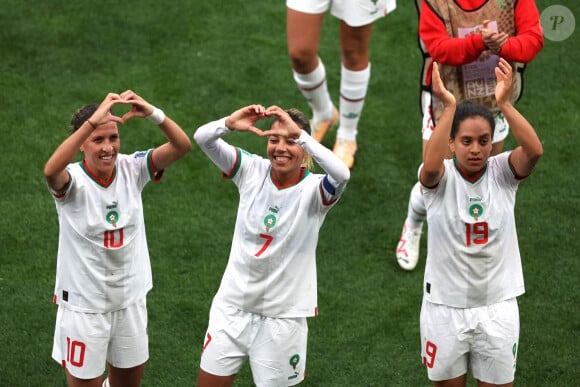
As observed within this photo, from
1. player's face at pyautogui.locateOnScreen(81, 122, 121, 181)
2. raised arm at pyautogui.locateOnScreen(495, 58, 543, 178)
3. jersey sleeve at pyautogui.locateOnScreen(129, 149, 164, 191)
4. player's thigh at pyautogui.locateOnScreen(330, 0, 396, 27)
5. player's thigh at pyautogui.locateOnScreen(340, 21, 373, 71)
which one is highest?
player's thigh at pyautogui.locateOnScreen(330, 0, 396, 27)

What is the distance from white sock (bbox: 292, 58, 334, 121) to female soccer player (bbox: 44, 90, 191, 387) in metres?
2.50

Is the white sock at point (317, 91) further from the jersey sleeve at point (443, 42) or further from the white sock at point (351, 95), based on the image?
the jersey sleeve at point (443, 42)

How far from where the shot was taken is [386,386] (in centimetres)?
572

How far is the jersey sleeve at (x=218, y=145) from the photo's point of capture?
472 centimetres

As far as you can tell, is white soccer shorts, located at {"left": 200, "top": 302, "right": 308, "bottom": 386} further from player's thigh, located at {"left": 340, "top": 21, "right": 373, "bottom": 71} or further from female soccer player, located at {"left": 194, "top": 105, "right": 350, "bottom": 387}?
player's thigh, located at {"left": 340, "top": 21, "right": 373, "bottom": 71}

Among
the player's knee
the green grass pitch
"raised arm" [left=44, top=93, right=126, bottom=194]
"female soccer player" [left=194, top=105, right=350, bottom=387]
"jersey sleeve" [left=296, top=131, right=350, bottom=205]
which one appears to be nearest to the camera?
"raised arm" [left=44, top=93, right=126, bottom=194]

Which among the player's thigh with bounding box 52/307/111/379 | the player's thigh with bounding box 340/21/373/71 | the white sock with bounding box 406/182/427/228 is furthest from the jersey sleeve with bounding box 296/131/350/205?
the player's thigh with bounding box 340/21/373/71

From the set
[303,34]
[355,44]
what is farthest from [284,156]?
[355,44]

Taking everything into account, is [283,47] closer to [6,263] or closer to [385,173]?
[385,173]

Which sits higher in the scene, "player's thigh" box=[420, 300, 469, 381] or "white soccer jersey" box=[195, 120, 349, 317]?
"white soccer jersey" box=[195, 120, 349, 317]

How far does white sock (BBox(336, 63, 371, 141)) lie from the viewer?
7270mm

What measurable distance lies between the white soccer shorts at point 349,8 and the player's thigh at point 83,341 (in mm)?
2853

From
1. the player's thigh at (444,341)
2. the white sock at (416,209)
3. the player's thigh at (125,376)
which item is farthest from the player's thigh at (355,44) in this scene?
the player's thigh at (125,376)

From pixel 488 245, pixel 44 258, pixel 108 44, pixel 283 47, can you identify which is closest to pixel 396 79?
pixel 283 47
